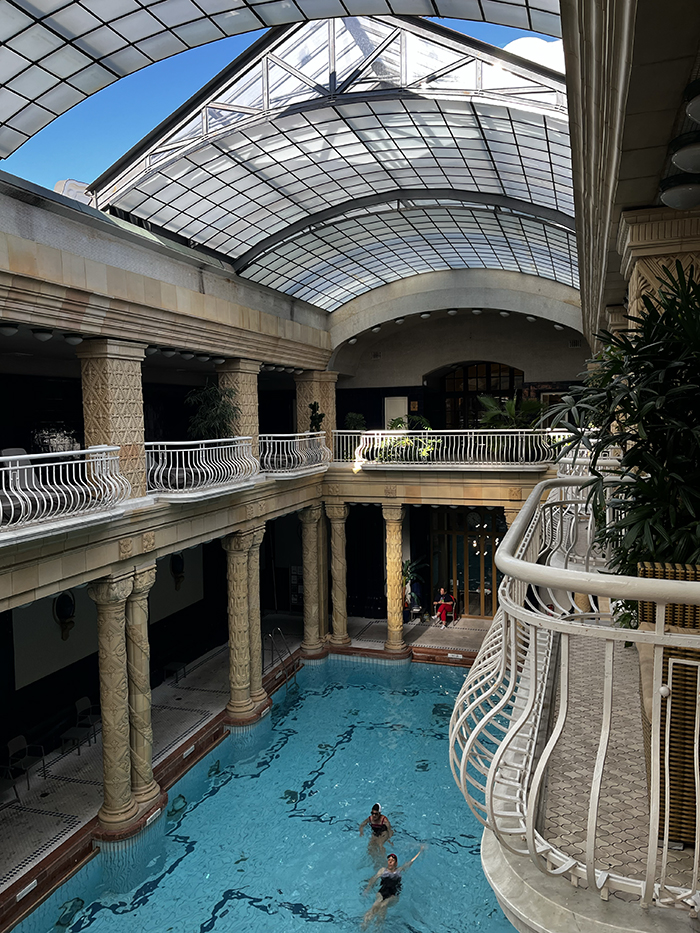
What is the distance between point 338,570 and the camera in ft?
66.9

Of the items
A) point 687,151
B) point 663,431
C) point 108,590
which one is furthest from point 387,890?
point 687,151

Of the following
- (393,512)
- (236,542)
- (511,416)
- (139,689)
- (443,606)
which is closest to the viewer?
(139,689)

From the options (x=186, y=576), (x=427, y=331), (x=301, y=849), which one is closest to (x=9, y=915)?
(x=301, y=849)

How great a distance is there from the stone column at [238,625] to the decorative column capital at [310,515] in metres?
4.10

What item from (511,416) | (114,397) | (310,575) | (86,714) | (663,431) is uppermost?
(114,397)

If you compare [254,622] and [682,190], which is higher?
[682,190]

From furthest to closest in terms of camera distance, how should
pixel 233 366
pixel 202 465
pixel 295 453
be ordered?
pixel 295 453 < pixel 233 366 < pixel 202 465

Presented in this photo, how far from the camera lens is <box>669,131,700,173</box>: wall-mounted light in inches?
158

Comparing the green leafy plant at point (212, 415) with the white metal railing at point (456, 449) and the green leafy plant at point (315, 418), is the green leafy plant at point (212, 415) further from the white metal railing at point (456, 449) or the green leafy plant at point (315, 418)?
the white metal railing at point (456, 449)

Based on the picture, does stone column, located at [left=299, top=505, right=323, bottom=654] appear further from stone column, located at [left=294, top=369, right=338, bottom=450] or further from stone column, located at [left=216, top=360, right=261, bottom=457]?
stone column, located at [left=216, top=360, right=261, bottom=457]

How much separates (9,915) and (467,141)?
1439 cm

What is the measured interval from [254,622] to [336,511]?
4996 millimetres

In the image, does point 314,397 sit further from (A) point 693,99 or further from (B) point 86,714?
(A) point 693,99

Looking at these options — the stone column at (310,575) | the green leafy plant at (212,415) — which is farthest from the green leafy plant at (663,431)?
the stone column at (310,575)
